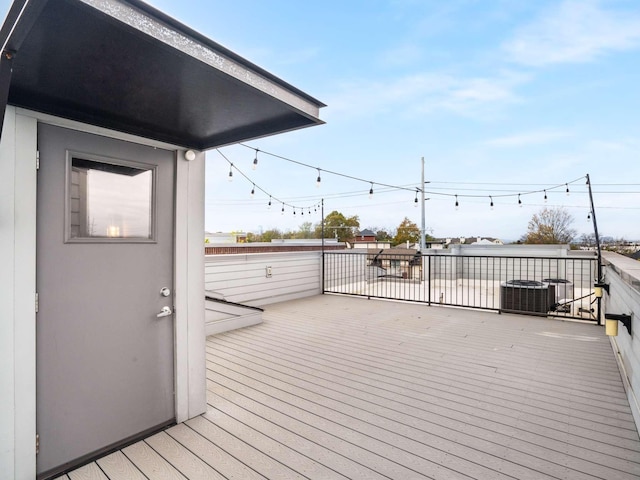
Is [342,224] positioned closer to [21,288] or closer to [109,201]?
[109,201]

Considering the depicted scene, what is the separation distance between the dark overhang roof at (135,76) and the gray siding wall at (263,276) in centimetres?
335

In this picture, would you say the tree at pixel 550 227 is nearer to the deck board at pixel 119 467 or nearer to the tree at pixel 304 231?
the tree at pixel 304 231

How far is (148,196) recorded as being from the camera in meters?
2.13

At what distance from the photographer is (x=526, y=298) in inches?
217

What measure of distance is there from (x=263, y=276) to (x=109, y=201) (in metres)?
4.32

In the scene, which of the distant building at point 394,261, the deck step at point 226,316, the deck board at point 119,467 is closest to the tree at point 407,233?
the distant building at point 394,261

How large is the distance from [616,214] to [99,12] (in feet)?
78.1

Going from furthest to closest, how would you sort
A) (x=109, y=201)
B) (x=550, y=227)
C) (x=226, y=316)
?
(x=550, y=227) → (x=226, y=316) → (x=109, y=201)

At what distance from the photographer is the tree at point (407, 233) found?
25.8 meters

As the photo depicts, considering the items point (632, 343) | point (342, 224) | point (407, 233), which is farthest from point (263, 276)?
point (342, 224)

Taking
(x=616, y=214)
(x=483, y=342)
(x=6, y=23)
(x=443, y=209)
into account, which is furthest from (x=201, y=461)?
(x=616, y=214)

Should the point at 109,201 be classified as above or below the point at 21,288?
above

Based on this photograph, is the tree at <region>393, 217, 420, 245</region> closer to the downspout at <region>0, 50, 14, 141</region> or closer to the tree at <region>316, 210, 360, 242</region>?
the tree at <region>316, 210, 360, 242</region>

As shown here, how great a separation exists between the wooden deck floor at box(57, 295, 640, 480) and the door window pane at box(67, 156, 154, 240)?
4.29 feet
